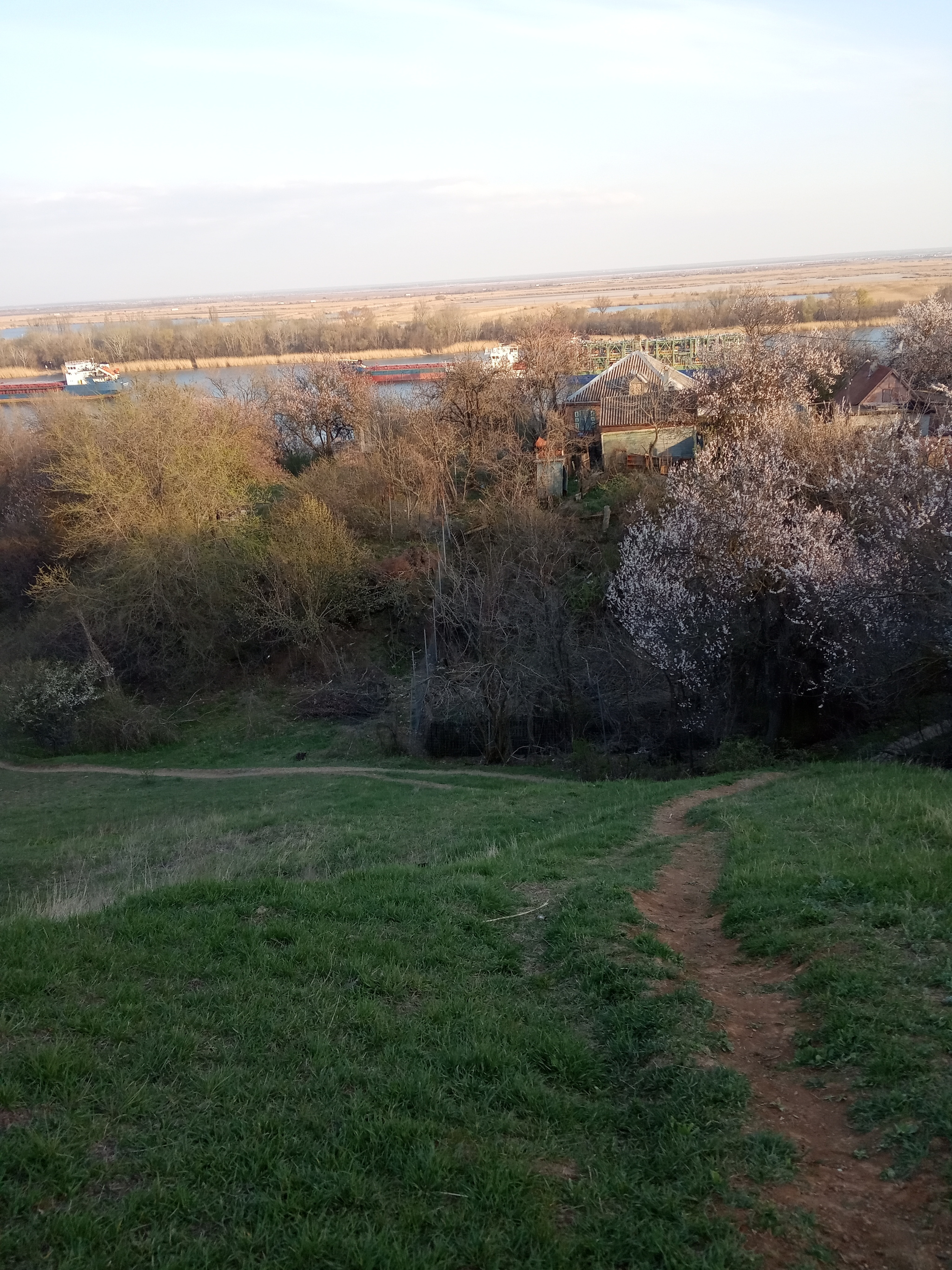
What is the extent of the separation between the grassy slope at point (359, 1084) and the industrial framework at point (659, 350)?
48.1 m

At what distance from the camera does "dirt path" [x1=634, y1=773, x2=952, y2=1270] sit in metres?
3.99

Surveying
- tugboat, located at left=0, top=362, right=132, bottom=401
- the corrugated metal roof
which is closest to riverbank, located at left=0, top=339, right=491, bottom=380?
tugboat, located at left=0, top=362, right=132, bottom=401

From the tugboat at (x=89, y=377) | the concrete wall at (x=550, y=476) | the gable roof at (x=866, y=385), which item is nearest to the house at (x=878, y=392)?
the gable roof at (x=866, y=385)

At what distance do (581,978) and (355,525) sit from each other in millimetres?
36548

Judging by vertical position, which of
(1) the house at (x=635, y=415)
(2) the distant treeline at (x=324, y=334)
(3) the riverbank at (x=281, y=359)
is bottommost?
(1) the house at (x=635, y=415)

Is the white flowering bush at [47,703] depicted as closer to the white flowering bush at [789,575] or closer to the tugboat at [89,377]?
the white flowering bush at [789,575]

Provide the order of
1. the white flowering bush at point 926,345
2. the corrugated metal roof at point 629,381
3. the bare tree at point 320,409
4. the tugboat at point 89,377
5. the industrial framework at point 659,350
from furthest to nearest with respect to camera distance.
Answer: the tugboat at point 89,377
the industrial framework at point 659,350
the bare tree at point 320,409
the corrugated metal roof at point 629,381
the white flowering bush at point 926,345

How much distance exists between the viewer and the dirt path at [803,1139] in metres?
3.99

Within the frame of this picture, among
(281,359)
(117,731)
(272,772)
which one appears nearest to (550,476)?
(117,731)

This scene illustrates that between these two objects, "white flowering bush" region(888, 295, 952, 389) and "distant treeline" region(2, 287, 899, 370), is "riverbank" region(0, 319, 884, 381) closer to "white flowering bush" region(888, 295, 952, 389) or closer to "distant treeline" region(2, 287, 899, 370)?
"distant treeline" region(2, 287, 899, 370)

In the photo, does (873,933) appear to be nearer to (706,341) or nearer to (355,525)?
(355,525)

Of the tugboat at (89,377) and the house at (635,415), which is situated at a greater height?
the tugboat at (89,377)

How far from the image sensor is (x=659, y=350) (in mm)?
69500

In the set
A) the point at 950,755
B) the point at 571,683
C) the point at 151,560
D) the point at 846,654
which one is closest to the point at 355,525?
the point at 151,560
